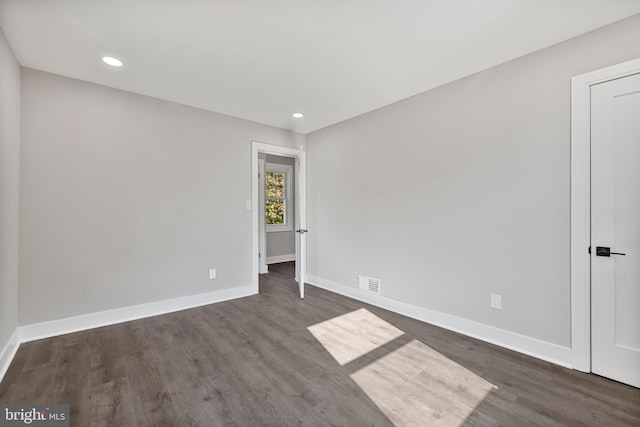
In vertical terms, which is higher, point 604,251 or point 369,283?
point 604,251

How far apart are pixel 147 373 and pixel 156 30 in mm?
2536

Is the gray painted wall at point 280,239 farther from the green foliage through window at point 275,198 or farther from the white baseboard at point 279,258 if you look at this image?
the green foliage through window at point 275,198

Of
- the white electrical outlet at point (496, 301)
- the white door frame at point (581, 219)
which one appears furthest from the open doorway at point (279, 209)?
the white door frame at point (581, 219)

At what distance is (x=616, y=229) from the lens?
201 centimetres

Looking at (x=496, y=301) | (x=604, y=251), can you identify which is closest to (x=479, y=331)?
(x=496, y=301)

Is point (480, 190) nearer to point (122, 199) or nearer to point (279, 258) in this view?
point (122, 199)

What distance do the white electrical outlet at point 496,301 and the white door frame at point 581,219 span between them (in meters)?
0.49

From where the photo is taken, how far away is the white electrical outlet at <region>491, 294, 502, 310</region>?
8.37 ft

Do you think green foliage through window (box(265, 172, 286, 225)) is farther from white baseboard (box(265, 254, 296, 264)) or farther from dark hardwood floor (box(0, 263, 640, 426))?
dark hardwood floor (box(0, 263, 640, 426))

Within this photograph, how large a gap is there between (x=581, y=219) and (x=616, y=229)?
195 mm

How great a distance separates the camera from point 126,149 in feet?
10.3

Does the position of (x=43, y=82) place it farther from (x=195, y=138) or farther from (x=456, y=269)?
(x=456, y=269)

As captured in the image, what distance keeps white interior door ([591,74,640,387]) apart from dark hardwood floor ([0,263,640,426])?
0.73 feet

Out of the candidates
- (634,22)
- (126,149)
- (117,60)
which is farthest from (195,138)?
(634,22)
